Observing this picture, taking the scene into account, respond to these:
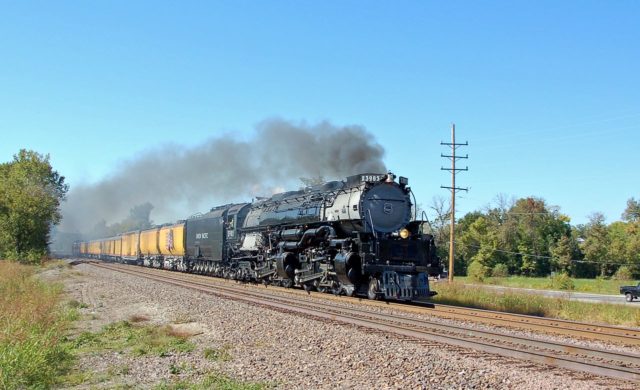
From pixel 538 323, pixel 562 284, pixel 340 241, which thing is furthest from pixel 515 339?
pixel 562 284

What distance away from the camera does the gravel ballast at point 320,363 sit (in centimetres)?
802

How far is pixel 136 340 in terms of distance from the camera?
475 inches

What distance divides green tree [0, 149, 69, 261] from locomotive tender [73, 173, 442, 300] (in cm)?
2757

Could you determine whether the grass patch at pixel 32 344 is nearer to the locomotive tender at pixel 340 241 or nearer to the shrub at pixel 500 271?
the locomotive tender at pixel 340 241

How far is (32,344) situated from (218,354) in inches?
122

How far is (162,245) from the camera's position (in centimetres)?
4797

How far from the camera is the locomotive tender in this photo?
19031 mm

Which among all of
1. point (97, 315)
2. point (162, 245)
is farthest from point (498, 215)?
point (97, 315)

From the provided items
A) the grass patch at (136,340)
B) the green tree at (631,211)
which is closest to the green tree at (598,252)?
the green tree at (631,211)

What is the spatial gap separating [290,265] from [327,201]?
3.90m

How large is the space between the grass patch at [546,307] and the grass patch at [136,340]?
40.4ft

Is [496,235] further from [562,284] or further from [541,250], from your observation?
[562,284]

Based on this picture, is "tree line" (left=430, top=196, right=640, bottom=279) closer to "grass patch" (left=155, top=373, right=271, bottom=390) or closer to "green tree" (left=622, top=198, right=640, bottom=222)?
"green tree" (left=622, top=198, right=640, bottom=222)

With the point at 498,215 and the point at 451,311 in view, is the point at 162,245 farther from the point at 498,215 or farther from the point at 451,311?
the point at 498,215
